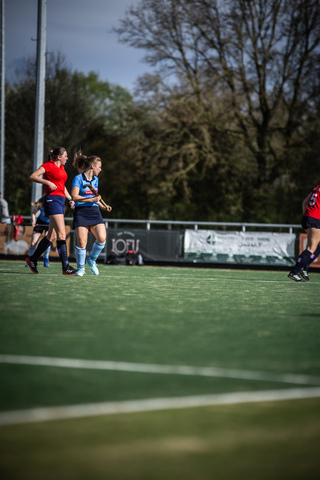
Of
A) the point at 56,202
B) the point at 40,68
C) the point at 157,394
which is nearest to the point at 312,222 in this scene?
the point at 56,202

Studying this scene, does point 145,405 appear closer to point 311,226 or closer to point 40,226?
point 311,226

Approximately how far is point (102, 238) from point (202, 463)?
8572 mm

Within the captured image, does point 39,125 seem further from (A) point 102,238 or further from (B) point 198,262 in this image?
(A) point 102,238

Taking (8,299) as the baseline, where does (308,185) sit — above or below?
above

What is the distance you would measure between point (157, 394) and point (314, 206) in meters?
8.62

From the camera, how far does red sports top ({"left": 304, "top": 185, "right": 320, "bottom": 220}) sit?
37.1ft

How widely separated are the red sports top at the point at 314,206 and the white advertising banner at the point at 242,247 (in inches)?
275

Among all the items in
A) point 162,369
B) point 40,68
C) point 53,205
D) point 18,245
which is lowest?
point 18,245

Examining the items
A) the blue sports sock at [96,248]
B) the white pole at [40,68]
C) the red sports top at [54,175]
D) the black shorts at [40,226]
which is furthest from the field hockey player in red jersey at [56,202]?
the white pole at [40,68]

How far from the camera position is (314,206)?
37.2 feet

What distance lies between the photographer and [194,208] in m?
32.3

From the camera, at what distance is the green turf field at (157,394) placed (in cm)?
236

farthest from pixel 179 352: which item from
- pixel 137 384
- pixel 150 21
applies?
pixel 150 21

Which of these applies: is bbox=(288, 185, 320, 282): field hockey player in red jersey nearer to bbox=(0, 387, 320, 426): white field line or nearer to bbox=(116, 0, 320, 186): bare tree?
bbox=(0, 387, 320, 426): white field line
